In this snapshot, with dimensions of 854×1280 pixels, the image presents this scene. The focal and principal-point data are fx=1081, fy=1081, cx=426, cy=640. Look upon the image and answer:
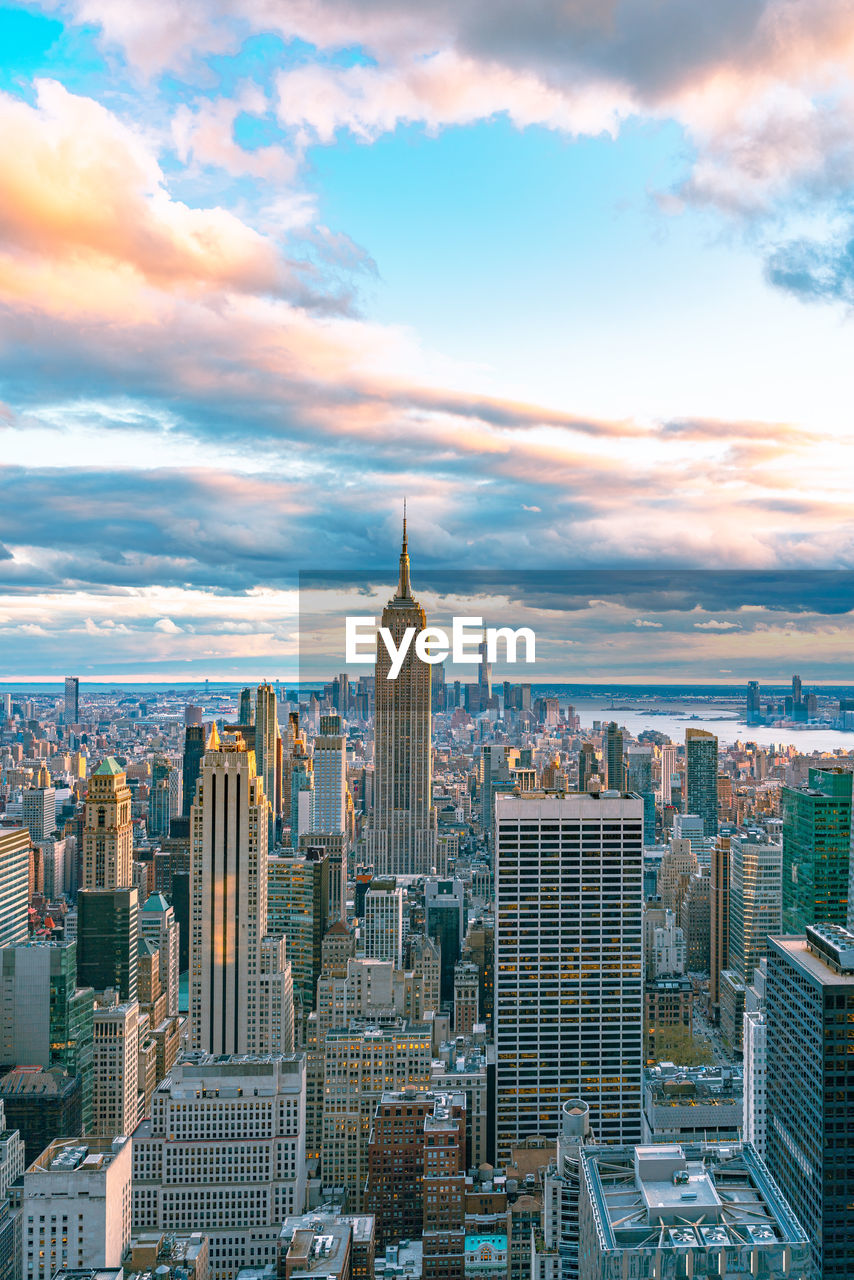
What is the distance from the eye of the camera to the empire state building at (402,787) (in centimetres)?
3622

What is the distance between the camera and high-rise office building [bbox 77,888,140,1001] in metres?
25.6

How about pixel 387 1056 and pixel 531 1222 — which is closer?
pixel 531 1222

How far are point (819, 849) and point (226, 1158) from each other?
14.2 meters

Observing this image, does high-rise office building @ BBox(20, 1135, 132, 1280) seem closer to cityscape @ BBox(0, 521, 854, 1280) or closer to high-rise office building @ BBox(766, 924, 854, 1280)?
cityscape @ BBox(0, 521, 854, 1280)

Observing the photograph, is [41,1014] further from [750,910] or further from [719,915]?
[719,915]

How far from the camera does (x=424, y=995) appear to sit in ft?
83.5

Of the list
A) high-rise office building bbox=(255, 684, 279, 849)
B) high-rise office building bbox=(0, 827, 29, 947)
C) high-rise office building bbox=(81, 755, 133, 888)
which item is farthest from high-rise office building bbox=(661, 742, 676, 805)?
high-rise office building bbox=(0, 827, 29, 947)

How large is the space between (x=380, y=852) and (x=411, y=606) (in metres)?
18.4

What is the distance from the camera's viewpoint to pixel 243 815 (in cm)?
2380

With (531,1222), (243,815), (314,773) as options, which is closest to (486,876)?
(314,773)

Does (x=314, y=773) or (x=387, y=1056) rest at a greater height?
(x=314, y=773)

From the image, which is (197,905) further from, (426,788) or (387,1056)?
(426,788)

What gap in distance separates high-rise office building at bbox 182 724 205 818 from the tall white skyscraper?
12058 mm

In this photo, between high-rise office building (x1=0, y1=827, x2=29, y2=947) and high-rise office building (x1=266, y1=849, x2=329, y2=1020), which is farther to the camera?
high-rise office building (x1=266, y1=849, x2=329, y2=1020)
